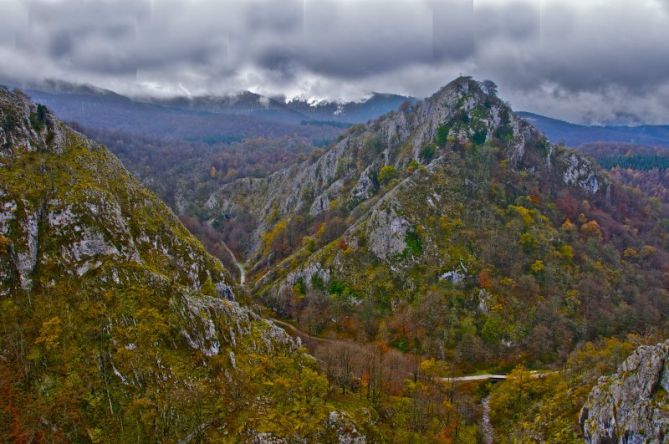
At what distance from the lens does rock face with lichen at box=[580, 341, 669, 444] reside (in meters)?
58.9

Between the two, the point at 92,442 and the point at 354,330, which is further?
the point at 354,330

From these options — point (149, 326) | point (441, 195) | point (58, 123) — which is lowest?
point (149, 326)

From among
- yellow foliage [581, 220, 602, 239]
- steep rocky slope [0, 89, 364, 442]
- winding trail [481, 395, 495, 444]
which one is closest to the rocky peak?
steep rocky slope [0, 89, 364, 442]

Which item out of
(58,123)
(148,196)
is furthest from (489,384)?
(58,123)

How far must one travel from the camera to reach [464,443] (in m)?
74.6

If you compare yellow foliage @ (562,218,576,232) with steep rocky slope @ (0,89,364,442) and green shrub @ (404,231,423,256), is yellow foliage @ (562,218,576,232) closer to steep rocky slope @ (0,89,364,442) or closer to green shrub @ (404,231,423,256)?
green shrub @ (404,231,423,256)

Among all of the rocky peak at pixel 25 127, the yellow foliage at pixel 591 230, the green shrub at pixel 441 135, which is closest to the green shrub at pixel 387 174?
the green shrub at pixel 441 135

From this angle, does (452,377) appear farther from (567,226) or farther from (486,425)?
(567,226)

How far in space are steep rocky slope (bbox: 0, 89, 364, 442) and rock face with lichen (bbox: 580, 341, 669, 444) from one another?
3984 centimetres

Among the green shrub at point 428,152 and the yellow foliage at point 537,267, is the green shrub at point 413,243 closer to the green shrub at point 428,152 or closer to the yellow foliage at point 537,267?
the yellow foliage at point 537,267

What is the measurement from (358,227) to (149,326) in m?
98.1

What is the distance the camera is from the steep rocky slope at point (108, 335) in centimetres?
5625

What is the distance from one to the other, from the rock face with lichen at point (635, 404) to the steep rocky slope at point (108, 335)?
131 ft

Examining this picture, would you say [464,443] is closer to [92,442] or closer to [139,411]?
[139,411]
